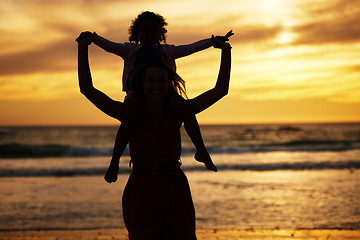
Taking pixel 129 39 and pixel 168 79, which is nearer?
pixel 168 79

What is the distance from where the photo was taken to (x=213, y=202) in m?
8.97

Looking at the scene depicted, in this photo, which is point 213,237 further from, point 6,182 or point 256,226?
point 6,182

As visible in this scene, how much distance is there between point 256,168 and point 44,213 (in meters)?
10.7

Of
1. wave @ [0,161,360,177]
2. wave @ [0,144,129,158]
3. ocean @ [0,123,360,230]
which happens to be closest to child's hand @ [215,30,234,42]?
ocean @ [0,123,360,230]

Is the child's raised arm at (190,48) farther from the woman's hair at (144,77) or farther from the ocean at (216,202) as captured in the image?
the ocean at (216,202)

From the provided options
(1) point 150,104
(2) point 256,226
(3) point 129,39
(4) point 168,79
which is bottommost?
(2) point 256,226

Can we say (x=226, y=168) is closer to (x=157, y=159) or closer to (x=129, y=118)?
(x=157, y=159)

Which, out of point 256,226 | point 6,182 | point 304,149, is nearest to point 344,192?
point 256,226

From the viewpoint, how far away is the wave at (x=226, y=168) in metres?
15.6

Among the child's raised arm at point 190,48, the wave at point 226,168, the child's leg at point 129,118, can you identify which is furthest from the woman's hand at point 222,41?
the wave at point 226,168

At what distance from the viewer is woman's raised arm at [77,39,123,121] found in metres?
2.27

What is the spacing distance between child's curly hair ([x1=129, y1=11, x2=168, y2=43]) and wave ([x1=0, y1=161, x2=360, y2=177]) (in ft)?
41.5

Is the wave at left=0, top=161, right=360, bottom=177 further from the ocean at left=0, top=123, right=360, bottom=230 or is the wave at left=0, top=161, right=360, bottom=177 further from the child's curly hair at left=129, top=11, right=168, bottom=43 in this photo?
the child's curly hair at left=129, top=11, right=168, bottom=43

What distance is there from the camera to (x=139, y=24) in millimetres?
3104
